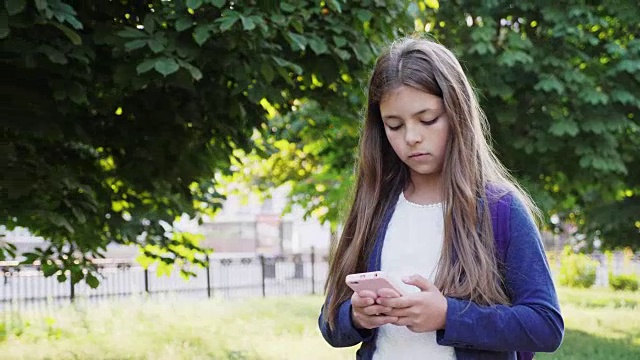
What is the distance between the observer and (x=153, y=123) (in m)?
5.99

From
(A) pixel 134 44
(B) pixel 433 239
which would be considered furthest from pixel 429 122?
(A) pixel 134 44

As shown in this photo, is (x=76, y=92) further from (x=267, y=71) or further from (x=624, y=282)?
(x=624, y=282)

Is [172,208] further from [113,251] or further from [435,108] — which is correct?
[113,251]

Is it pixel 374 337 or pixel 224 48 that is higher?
pixel 224 48

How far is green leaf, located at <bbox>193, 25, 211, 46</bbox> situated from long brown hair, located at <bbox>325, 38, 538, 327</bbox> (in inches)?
88.1

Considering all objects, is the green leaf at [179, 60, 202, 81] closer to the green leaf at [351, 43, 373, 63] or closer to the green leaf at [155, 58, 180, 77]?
the green leaf at [155, 58, 180, 77]

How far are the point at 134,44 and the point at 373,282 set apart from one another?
2.99 m

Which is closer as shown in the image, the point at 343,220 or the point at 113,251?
the point at 343,220

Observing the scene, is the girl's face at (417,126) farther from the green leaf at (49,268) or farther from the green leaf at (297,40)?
the green leaf at (49,268)

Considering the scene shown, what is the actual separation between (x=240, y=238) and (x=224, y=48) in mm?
45064

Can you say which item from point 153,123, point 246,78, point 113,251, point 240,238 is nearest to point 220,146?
point 153,123

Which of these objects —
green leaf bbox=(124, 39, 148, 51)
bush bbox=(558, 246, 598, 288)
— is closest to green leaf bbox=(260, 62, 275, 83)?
green leaf bbox=(124, 39, 148, 51)

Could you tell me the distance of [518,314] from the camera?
1.78 meters

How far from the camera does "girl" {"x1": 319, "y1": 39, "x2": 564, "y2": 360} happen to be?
178 centimetres
